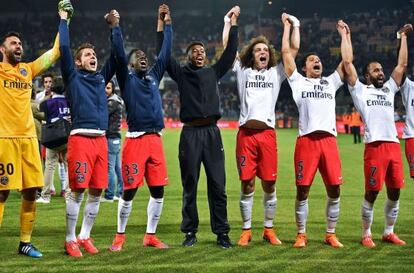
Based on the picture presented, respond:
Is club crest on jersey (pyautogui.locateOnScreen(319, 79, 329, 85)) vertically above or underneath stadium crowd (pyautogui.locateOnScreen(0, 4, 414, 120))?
underneath

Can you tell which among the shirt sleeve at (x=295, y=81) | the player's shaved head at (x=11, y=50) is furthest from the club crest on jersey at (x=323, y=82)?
the player's shaved head at (x=11, y=50)

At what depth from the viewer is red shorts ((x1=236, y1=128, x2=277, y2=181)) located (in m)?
7.59

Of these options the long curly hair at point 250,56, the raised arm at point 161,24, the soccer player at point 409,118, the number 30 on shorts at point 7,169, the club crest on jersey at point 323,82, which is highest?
the raised arm at point 161,24

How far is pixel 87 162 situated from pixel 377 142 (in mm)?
3660

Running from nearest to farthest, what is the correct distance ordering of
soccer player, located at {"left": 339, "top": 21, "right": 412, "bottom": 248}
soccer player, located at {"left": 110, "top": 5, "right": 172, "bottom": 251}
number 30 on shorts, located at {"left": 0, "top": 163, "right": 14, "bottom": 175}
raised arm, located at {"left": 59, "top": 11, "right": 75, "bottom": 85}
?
number 30 on shorts, located at {"left": 0, "top": 163, "right": 14, "bottom": 175} < raised arm, located at {"left": 59, "top": 11, "right": 75, "bottom": 85} < soccer player, located at {"left": 110, "top": 5, "right": 172, "bottom": 251} < soccer player, located at {"left": 339, "top": 21, "right": 412, "bottom": 248}

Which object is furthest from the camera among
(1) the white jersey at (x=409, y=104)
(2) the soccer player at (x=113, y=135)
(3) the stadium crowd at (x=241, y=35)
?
(3) the stadium crowd at (x=241, y=35)

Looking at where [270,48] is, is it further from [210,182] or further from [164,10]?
[210,182]

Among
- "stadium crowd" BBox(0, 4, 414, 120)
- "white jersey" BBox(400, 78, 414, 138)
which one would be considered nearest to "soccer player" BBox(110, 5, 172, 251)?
"white jersey" BBox(400, 78, 414, 138)

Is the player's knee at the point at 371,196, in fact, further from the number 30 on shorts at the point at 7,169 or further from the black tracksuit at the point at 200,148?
the number 30 on shorts at the point at 7,169

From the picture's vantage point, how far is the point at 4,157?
6.66 m

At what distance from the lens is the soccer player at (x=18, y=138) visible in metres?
6.68

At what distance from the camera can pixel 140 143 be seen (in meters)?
7.29

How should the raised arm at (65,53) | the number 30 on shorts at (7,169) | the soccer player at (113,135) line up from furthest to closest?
the soccer player at (113,135) < the raised arm at (65,53) < the number 30 on shorts at (7,169)

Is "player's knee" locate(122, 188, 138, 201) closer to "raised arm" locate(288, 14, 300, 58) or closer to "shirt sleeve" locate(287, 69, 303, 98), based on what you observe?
"shirt sleeve" locate(287, 69, 303, 98)
